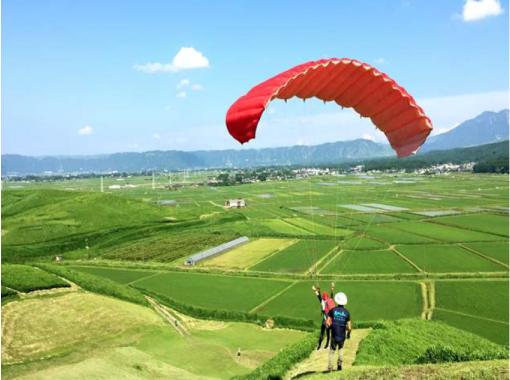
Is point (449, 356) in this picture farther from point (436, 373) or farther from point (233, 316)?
point (233, 316)

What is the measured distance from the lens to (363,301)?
921 inches

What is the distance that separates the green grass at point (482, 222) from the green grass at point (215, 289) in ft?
100

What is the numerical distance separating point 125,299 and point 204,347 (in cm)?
763

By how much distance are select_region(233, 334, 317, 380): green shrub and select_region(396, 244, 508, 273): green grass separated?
20.1m

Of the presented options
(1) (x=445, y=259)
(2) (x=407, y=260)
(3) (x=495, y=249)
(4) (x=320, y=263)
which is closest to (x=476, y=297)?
(2) (x=407, y=260)

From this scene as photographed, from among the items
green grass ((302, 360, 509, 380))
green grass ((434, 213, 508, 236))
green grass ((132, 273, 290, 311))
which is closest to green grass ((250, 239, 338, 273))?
green grass ((132, 273, 290, 311))

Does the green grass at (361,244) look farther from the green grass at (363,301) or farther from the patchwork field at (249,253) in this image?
the green grass at (363,301)

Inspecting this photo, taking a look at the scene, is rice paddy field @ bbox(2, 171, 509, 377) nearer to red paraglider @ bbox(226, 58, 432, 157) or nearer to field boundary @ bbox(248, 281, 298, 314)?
field boundary @ bbox(248, 281, 298, 314)

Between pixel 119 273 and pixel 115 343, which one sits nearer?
pixel 115 343

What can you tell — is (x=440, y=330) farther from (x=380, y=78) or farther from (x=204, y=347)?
(x=380, y=78)

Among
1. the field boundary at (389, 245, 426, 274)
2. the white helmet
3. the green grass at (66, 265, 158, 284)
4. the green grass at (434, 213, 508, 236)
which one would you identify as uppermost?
the white helmet

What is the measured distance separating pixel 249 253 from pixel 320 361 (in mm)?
26798

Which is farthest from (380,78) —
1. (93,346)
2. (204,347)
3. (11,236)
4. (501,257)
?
(11,236)

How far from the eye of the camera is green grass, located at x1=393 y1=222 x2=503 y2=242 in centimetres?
4056
